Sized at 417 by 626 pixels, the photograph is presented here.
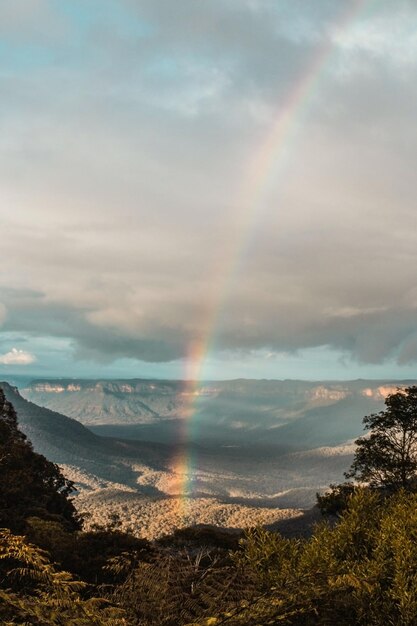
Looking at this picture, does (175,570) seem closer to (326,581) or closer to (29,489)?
(326,581)

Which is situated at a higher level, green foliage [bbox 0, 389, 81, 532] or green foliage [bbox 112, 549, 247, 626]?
green foliage [bbox 112, 549, 247, 626]

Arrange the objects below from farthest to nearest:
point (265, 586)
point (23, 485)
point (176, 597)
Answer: point (23, 485) → point (265, 586) → point (176, 597)

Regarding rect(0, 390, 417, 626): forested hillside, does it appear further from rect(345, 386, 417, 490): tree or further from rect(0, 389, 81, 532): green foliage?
rect(345, 386, 417, 490): tree

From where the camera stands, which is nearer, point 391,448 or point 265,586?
point 265,586

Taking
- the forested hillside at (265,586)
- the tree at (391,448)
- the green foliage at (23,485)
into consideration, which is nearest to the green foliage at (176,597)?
the forested hillside at (265,586)

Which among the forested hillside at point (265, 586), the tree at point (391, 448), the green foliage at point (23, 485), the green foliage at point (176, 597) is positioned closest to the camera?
the forested hillside at point (265, 586)

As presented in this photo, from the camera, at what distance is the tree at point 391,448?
1752 inches

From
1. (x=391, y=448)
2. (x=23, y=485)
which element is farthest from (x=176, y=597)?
(x=391, y=448)

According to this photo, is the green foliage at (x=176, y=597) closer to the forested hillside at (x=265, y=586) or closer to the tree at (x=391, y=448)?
the forested hillside at (x=265, y=586)

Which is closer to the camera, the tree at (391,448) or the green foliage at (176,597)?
the green foliage at (176,597)

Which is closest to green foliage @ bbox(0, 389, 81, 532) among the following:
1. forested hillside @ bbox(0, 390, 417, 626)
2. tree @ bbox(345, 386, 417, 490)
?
forested hillside @ bbox(0, 390, 417, 626)

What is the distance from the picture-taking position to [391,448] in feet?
150

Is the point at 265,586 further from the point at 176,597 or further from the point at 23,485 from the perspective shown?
the point at 23,485

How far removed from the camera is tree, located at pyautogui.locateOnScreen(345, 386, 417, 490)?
44.5 m
